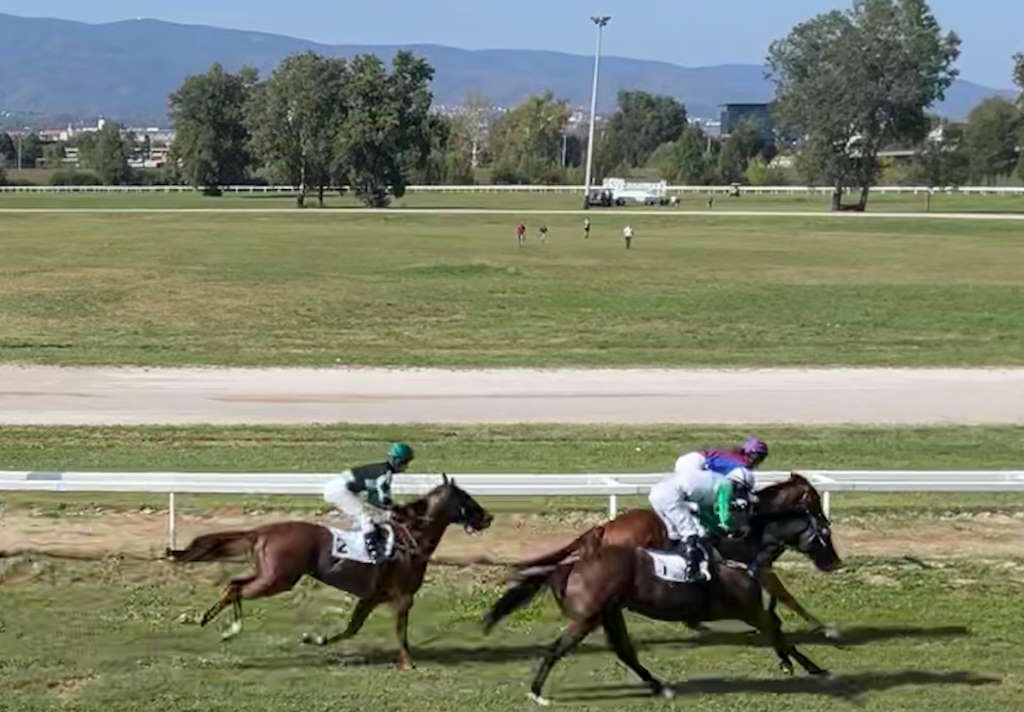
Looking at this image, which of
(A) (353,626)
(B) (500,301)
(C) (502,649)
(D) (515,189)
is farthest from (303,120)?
(A) (353,626)

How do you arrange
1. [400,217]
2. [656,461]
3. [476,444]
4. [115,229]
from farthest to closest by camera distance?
1. [400,217]
2. [115,229]
3. [476,444]
4. [656,461]

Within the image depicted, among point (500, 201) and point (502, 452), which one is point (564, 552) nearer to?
point (502, 452)

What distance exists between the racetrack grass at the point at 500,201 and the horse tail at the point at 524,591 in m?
85.0

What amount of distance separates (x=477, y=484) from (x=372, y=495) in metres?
3.59

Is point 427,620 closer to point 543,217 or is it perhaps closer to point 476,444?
point 476,444

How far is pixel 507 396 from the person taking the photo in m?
24.7

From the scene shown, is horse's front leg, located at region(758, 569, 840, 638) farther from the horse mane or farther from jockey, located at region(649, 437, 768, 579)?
the horse mane

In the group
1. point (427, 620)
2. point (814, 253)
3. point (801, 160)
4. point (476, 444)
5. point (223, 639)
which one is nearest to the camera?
point (223, 639)

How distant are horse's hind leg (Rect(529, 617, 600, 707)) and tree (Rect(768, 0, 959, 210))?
9635 centimetres

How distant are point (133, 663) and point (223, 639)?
2.50 feet

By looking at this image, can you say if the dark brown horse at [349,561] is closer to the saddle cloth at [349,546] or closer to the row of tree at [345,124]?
the saddle cloth at [349,546]

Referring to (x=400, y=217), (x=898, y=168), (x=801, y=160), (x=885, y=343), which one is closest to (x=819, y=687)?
(x=885, y=343)

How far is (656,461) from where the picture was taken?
18.3m

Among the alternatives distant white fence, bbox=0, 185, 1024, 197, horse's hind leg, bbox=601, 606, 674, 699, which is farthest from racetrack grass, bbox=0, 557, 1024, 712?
distant white fence, bbox=0, 185, 1024, 197
